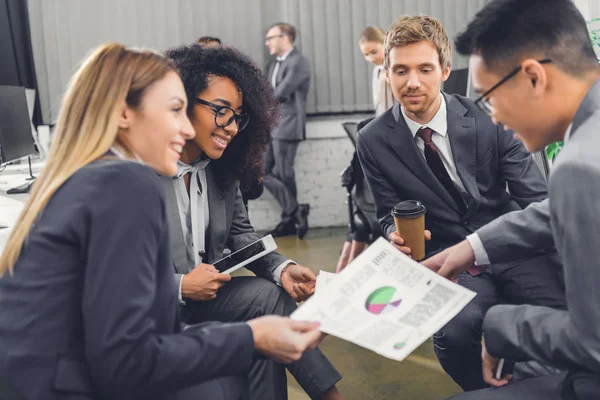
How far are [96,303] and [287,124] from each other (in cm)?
425

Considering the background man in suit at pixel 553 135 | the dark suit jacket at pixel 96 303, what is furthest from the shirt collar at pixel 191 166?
the background man in suit at pixel 553 135

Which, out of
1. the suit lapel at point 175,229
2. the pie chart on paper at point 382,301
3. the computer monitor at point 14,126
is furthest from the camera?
the computer monitor at point 14,126

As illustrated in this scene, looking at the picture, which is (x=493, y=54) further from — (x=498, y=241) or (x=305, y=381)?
(x=305, y=381)

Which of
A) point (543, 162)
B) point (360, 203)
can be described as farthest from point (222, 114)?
point (360, 203)

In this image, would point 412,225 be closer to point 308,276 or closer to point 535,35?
point 308,276

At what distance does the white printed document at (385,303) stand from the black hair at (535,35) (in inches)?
16.9

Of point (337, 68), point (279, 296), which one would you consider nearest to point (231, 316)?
point (279, 296)

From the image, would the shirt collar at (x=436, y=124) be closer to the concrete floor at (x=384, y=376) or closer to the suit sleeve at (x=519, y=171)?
the suit sleeve at (x=519, y=171)

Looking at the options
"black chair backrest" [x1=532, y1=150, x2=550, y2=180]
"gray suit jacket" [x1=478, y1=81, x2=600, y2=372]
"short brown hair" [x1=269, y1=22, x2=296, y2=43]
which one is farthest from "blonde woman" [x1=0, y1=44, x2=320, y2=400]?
"short brown hair" [x1=269, y1=22, x2=296, y2=43]

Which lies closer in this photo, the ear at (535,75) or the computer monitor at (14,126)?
the ear at (535,75)

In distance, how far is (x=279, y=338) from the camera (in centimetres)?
108

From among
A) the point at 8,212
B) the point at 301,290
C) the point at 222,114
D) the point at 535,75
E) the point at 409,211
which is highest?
the point at 535,75

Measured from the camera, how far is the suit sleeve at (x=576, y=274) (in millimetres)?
913

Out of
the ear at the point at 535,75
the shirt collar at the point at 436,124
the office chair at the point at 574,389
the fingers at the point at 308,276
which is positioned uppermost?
the ear at the point at 535,75
